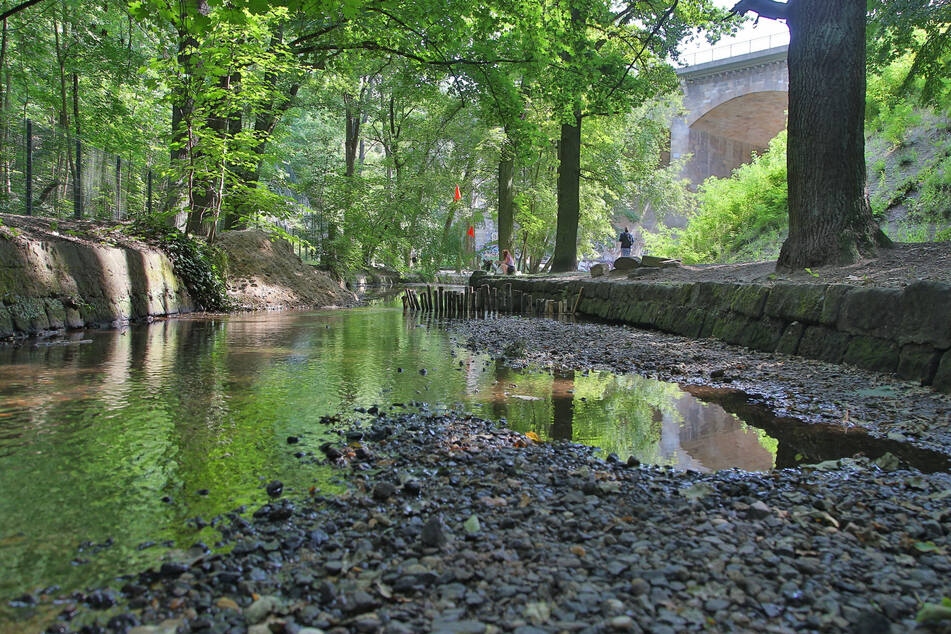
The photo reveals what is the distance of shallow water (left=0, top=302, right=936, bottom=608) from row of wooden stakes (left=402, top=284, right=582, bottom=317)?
577cm

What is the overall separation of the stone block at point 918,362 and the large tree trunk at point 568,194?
36.6ft

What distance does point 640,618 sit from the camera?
1435 millimetres

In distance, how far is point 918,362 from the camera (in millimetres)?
4035

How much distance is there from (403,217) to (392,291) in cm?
478

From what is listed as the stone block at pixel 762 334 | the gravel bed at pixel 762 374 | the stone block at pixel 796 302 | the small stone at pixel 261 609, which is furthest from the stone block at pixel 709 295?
the small stone at pixel 261 609

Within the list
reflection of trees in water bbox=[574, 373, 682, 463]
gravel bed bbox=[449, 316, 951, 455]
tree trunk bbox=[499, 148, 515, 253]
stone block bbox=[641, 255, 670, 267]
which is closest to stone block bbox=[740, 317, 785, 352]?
Answer: gravel bed bbox=[449, 316, 951, 455]

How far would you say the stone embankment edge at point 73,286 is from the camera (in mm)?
5953

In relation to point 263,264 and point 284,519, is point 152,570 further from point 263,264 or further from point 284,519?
point 263,264

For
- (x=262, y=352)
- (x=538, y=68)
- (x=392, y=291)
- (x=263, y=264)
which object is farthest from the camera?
(x=392, y=291)

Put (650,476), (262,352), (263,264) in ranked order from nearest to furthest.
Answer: (650,476) < (262,352) < (263,264)

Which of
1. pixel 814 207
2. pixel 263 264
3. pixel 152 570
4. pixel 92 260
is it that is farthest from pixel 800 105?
pixel 263 264

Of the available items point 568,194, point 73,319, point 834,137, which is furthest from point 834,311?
point 568,194

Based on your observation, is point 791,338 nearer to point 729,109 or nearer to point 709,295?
point 709,295

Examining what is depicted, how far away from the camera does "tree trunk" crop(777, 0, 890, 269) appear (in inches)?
256
